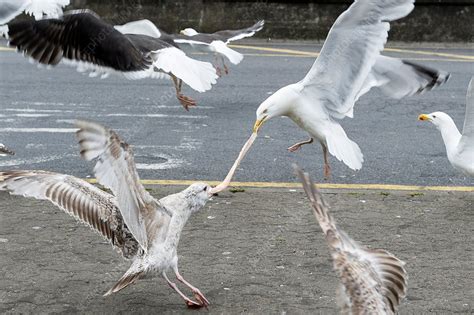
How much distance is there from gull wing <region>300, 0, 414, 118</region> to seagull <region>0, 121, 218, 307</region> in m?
1.25

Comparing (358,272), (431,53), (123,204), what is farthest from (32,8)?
(431,53)

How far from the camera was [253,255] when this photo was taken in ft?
17.0

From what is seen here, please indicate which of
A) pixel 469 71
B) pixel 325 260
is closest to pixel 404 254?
pixel 325 260

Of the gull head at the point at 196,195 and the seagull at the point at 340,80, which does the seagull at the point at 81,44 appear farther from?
the gull head at the point at 196,195

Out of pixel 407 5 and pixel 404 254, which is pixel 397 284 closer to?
pixel 404 254

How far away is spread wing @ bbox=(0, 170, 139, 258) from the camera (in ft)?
15.0

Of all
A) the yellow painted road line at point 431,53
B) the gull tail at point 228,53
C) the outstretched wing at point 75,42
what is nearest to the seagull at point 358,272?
the outstretched wing at point 75,42

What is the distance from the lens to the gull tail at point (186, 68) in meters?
6.74

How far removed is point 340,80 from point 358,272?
239cm

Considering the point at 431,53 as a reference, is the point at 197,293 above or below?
above

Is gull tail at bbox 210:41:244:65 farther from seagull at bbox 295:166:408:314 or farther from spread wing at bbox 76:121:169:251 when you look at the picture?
seagull at bbox 295:166:408:314

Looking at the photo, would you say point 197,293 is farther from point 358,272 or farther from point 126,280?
point 358,272

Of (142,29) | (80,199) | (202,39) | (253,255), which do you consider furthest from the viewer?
(202,39)

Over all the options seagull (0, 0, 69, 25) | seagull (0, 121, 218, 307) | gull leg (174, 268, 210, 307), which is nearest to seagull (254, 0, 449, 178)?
seagull (0, 121, 218, 307)
